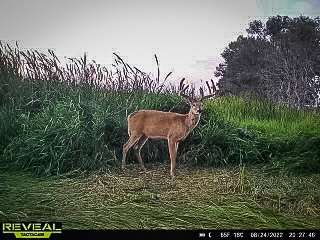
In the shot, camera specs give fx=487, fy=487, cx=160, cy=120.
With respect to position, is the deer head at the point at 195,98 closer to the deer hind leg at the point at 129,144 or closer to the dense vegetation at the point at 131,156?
the dense vegetation at the point at 131,156

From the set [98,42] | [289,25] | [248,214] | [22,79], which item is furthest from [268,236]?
[22,79]

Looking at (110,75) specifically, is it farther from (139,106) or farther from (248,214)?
(248,214)

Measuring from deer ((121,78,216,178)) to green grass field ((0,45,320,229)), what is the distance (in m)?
0.03

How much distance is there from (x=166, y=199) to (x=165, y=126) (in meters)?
0.36

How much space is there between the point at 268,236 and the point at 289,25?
1050 mm

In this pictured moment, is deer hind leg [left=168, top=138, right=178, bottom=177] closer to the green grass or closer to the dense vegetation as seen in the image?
A: the dense vegetation

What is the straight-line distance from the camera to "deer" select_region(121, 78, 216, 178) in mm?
2439

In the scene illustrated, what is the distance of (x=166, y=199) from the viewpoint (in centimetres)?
239

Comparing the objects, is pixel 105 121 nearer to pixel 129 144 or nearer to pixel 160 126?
pixel 129 144

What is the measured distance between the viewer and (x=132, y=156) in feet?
8.02

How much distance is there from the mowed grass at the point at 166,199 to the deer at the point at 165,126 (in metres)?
0.11

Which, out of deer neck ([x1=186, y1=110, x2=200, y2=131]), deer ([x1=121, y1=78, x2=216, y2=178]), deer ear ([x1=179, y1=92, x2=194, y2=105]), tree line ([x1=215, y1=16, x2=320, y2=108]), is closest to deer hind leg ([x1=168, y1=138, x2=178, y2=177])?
deer ([x1=121, y1=78, x2=216, y2=178])

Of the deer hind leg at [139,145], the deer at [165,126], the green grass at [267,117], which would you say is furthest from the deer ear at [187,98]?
the deer hind leg at [139,145]

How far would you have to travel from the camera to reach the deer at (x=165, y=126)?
2439 mm
